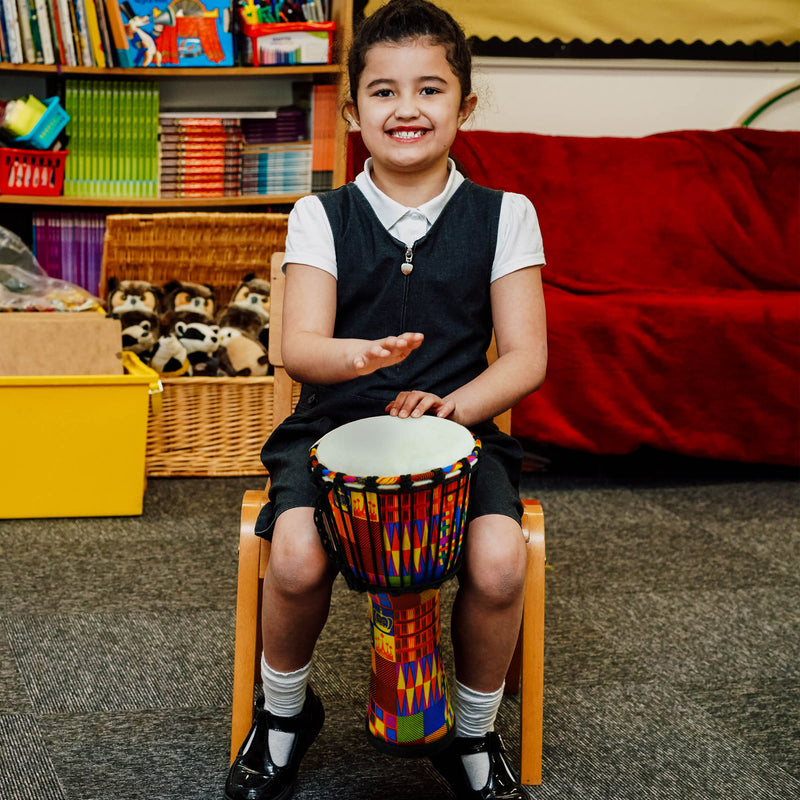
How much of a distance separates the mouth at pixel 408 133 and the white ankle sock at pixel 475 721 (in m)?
0.65

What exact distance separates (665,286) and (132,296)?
146 cm

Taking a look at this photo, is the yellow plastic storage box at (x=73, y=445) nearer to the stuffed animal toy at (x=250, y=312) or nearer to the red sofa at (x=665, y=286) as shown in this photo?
the stuffed animal toy at (x=250, y=312)

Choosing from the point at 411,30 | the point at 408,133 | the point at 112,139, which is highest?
the point at 411,30

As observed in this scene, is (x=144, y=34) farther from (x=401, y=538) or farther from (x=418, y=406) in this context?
(x=401, y=538)

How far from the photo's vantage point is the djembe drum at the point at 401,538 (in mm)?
946

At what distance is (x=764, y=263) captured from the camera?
281cm

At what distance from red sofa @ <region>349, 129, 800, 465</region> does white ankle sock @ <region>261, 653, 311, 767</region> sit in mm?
1339

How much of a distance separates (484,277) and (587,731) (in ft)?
2.03

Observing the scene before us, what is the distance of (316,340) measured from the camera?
111cm

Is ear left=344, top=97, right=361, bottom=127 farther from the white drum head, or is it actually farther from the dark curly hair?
the white drum head

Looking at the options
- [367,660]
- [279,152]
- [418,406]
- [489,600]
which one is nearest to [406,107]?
[418,406]

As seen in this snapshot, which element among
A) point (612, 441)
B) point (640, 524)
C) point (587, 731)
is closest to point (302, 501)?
point (587, 731)

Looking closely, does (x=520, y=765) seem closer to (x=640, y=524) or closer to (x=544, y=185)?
(x=640, y=524)

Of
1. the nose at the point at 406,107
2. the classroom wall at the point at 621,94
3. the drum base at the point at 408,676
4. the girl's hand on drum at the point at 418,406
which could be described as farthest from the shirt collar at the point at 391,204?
the classroom wall at the point at 621,94
